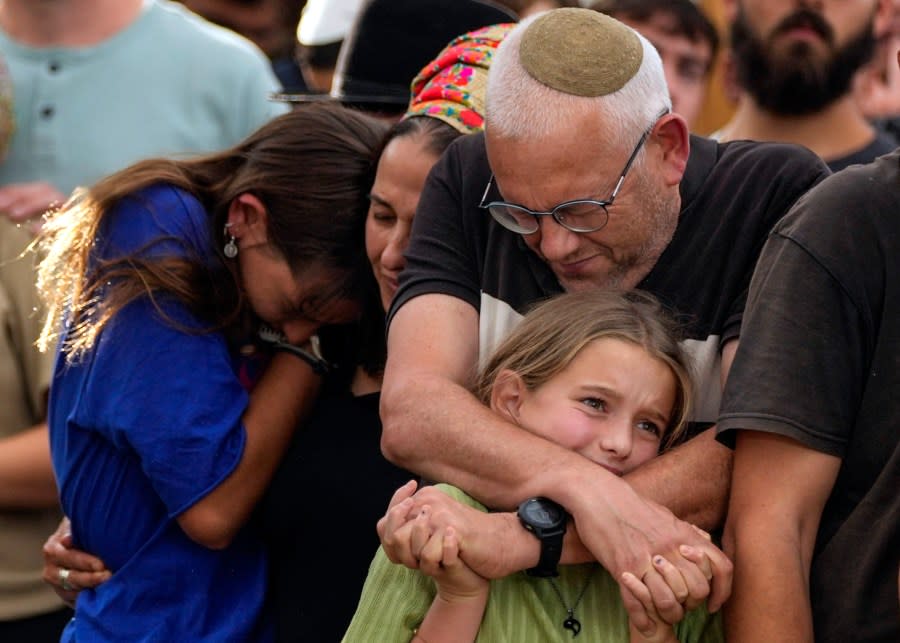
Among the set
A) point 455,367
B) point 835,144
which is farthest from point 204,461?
point 835,144

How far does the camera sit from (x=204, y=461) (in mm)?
3377

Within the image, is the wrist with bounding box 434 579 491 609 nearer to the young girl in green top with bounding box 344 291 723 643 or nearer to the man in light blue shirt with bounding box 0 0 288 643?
the young girl in green top with bounding box 344 291 723 643

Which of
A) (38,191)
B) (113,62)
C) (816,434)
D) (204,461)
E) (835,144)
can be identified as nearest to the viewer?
(816,434)

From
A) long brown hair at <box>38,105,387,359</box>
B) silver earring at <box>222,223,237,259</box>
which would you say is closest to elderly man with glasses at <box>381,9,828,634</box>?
long brown hair at <box>38,105,387,359</box>

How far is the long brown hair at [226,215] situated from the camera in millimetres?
3439

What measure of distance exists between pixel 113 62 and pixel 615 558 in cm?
251

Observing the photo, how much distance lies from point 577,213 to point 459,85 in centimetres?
69

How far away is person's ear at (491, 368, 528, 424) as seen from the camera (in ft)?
9.61

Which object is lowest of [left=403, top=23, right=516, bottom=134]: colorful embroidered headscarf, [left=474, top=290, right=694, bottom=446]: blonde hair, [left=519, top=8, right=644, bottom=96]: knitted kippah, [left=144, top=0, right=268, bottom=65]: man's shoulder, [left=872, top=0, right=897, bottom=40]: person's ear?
[left=872, top=0, right=897, bottom=40]: person's ear

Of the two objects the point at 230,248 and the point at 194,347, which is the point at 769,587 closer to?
the point at 194,347

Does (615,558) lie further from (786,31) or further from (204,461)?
(786,31)

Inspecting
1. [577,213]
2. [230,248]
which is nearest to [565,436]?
[577,213]

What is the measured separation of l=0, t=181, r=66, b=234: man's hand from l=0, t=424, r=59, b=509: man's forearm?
52 centimetres

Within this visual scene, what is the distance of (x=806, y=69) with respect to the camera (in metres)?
5.19
